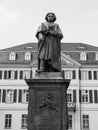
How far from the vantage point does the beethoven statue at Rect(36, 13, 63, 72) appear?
9703 millimetres

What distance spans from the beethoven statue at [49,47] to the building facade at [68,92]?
27.9 meters

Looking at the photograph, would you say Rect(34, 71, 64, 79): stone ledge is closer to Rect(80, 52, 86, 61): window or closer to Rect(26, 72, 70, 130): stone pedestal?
Rect(26, 72, 70, 130): stone pedestal

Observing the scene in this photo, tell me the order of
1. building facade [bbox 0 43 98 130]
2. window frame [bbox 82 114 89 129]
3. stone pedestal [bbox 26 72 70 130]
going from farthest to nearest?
building facade [bbox 0 43 98 130]
window frame [bbox 82 114 89 129]
stone pedestal [bbox 26 72 70 130]

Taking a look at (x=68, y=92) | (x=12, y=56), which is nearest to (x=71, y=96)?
(x=68, y=92)

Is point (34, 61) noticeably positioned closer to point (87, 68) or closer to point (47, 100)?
point (87, 68)

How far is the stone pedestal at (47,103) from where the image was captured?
28.8 ft

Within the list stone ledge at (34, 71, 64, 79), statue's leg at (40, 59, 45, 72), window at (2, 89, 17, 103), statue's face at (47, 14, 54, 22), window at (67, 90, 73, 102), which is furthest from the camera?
window at (2, 89, 17, 103)

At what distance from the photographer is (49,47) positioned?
977 centimetres

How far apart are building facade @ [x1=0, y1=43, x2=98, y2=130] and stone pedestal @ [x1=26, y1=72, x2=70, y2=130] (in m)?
28.4

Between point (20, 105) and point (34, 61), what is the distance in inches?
239

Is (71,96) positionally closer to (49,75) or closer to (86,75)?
(86,75)

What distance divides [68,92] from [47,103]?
29451 mm

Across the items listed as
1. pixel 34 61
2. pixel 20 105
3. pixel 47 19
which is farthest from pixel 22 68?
pixel 47 19

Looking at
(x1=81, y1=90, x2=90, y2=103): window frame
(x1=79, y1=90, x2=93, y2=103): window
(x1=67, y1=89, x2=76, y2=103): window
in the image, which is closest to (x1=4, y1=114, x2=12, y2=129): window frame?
(x1=67, y1=89, x2=76, y2=103): window
